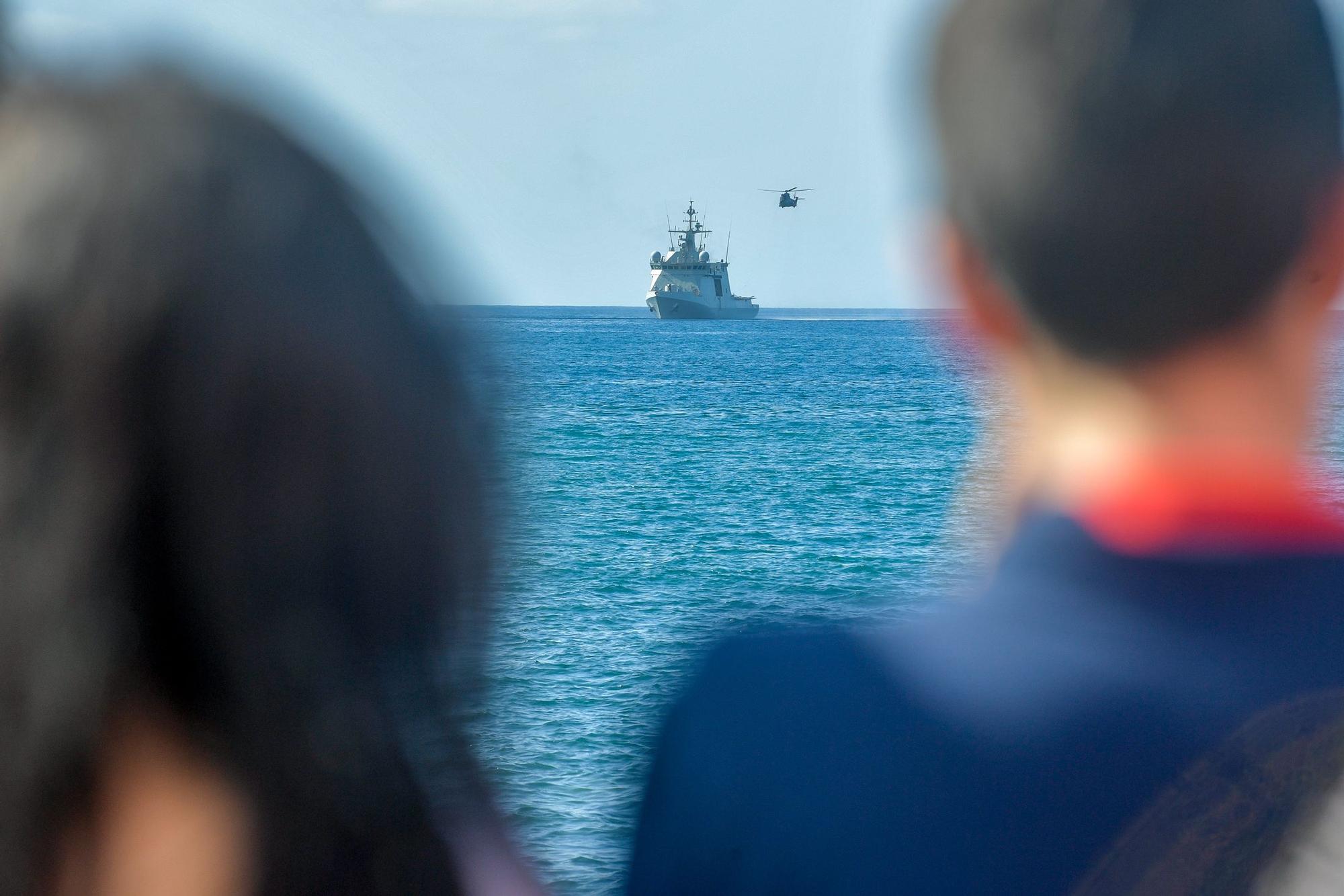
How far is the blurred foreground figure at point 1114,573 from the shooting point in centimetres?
130

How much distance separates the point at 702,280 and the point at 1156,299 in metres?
146

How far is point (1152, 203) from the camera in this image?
51.4 inches

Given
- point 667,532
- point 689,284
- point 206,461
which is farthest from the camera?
point 689,284

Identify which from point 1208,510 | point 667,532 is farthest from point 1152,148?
point 667,532

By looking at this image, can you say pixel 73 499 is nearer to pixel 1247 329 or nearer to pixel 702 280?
pixel 1247 329

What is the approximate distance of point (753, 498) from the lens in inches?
1577

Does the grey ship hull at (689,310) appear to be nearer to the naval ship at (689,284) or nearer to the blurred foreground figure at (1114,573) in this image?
the naval ship at (689,284)

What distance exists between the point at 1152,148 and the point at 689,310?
15119cm

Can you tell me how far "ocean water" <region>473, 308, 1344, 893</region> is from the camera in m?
1.45

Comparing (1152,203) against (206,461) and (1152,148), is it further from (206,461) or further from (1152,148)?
(206,461)

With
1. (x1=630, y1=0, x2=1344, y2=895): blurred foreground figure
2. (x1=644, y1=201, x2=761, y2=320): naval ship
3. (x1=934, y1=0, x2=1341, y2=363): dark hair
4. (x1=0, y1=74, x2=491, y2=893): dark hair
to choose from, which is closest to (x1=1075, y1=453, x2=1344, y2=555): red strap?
(x1=630, y1=0, x2=1344, y2=895): blurred foreground figure

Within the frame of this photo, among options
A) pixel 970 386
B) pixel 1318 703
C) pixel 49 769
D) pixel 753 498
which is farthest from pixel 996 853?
pixel 753 498

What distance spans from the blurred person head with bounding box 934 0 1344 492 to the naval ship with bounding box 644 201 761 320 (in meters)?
139

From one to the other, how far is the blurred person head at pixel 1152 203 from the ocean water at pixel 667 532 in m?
0.12
